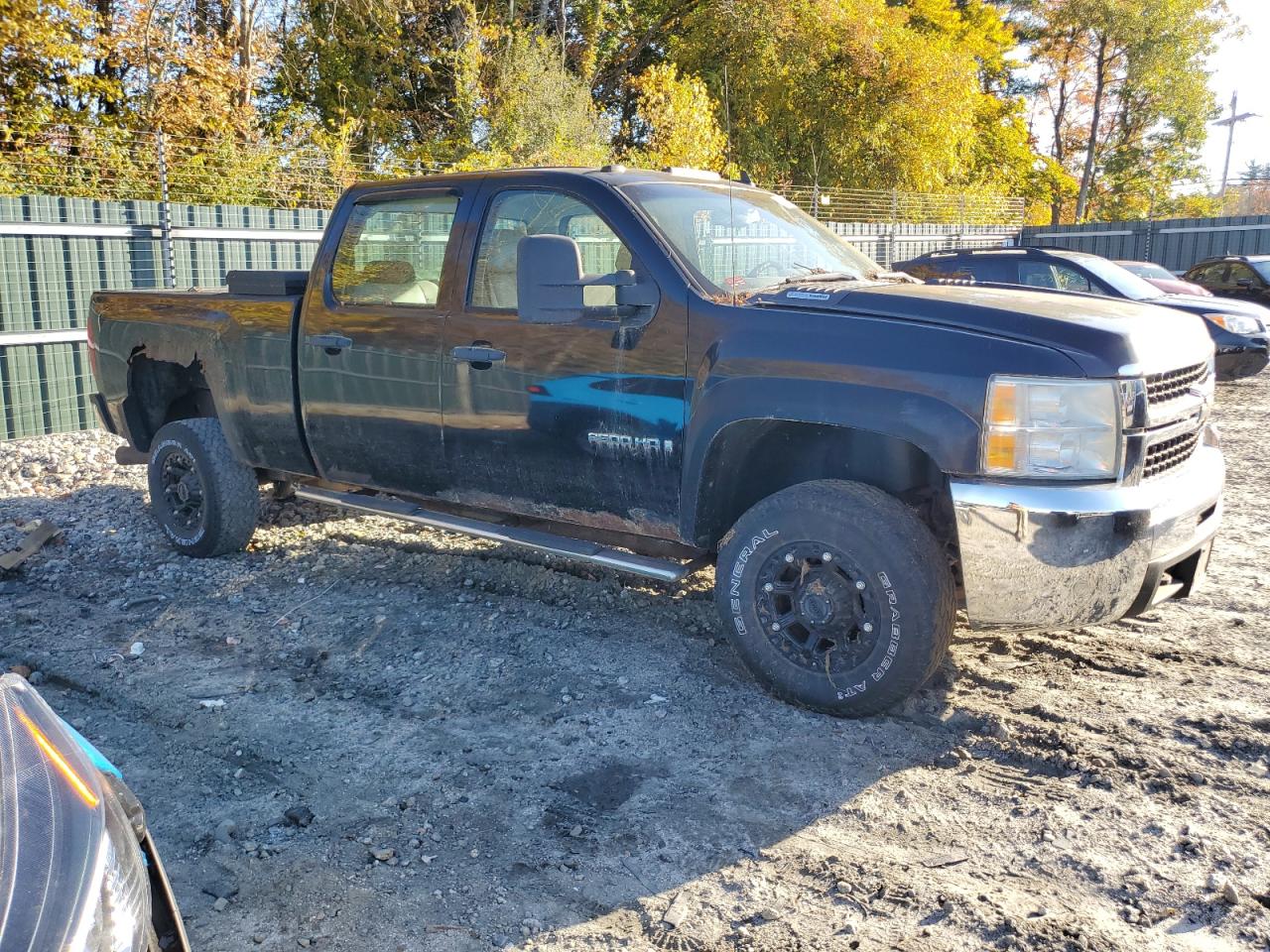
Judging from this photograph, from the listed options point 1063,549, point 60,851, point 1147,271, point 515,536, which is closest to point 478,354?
point 515,536

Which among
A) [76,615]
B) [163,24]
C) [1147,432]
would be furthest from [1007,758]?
[163,24]

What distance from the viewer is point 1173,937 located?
9.41 feet

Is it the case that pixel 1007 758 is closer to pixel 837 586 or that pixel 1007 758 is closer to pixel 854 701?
pixel 854 701

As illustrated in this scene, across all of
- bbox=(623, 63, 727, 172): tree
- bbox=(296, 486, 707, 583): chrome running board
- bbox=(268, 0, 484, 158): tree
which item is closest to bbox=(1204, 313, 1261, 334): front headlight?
bbox=(296, 486, 707, 583): chrome running board

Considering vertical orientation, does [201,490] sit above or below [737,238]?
below

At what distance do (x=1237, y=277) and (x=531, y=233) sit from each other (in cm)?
1430

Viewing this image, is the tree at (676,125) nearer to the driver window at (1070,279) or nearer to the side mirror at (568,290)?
the driver window at (1070,279)

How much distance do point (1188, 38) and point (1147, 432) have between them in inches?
1643

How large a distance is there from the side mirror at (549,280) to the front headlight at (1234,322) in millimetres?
10436

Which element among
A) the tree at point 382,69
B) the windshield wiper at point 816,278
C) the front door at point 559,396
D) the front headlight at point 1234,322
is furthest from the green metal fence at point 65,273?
the tree at point 382,69

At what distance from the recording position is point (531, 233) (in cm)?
491

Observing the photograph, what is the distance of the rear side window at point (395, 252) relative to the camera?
17.1 feet

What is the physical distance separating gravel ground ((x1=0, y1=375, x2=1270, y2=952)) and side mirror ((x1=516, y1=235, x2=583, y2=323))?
4.94 feet

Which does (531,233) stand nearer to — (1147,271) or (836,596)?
(836,596)
